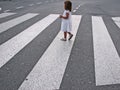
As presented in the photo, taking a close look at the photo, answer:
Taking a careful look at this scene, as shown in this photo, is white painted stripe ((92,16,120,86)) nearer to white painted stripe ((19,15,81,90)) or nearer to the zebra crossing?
the zebra crossing

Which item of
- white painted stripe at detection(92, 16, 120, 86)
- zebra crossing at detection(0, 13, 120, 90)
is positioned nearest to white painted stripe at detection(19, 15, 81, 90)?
zebra crossing at detection(0, 13, 120, 90)

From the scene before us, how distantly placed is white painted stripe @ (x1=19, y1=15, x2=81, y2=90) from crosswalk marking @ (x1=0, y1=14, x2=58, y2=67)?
838 mm

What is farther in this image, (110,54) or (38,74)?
(110,54)

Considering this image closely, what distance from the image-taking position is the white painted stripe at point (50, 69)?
14.2 feet

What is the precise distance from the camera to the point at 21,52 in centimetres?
622

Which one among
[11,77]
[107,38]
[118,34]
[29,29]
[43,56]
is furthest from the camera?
[29,29]

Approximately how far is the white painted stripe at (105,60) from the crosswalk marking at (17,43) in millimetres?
2150

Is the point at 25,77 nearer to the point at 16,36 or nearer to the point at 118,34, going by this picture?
the point at 16,36

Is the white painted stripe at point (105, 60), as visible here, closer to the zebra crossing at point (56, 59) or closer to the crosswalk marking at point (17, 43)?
the zebra crossing at point (56, 59)

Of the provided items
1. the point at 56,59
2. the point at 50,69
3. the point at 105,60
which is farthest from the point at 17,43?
the point at 105,60

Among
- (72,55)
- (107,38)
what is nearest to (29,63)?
(72,55)

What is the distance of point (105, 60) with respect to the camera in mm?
5738

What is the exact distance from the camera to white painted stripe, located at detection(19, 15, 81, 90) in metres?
4.34

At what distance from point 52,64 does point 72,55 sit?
0.89 m
